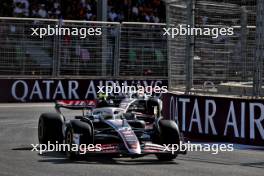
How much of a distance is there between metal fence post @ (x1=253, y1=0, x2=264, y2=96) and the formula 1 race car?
7.13ft

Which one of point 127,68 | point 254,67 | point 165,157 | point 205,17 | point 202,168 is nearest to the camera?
point 202,168

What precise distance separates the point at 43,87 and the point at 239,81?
8622 millimetres

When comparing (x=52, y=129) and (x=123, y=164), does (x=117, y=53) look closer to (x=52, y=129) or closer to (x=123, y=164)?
(x=52, y=129)

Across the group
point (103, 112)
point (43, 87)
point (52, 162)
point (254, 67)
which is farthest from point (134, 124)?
point (43, 87)

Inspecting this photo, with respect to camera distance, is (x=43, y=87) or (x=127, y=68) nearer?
(x=43, y=87)

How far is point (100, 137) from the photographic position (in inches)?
396

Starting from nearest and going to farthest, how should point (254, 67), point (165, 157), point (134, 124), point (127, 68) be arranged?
1. point (165, 157)
2. point (134, 124)
3. point (254, 67)
4. point (127, 68)

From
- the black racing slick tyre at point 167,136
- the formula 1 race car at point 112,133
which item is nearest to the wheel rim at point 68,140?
the formula 1 race car at point 112,133

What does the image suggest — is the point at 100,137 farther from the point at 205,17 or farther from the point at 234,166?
the point at 205,17

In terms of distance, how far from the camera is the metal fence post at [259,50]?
11656mm

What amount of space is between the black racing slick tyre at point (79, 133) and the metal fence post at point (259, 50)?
3320 mm

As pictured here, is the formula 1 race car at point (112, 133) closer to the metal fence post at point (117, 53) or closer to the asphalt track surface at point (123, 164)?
the asphalt track surface at point (123, 164)

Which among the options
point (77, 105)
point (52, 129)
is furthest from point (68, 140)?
point (77, 105)

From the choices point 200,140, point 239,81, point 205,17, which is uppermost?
point 205,17
